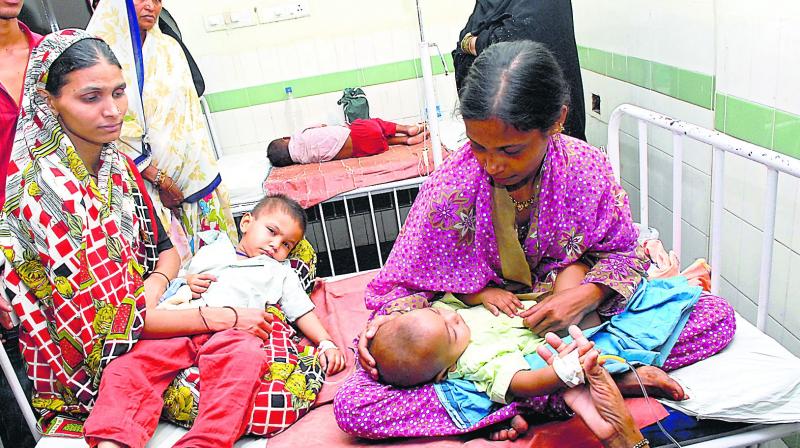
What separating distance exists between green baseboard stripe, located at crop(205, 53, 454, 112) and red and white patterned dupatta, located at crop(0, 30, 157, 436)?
2793 millimetres

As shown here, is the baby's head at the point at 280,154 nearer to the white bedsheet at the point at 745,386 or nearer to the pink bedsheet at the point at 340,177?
the pink bedsheet at the point at 340,177

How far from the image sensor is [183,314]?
1893 mm

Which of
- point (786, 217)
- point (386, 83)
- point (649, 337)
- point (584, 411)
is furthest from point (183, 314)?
point (386, 83)

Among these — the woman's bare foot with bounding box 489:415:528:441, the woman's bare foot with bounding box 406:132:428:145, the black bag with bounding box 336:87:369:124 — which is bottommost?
the woman's bare foot with bounding box 489:415:528:441

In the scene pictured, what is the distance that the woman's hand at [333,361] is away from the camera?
2.06m

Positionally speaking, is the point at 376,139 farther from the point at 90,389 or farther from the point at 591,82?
the point at 90,389

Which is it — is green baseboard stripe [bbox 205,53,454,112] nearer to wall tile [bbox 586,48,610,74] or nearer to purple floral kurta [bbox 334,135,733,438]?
wall tile [bbox 586,48,610,74]

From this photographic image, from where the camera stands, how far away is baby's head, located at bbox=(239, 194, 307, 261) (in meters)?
2.36

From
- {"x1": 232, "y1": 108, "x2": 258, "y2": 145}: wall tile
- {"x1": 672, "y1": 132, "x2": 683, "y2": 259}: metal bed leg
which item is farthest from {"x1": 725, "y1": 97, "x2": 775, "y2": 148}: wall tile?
{"x1": 232, "y1": 108, "x2": 258, "y2": 145}: wall tile

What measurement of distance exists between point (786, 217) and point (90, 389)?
2.28 metres

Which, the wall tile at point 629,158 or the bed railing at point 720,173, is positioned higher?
the bed railing at point 720,173

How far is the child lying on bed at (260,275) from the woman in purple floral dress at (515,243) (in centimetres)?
50

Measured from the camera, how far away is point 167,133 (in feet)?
8.33

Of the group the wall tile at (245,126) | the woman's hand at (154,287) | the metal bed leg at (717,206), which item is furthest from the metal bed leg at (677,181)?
the wall tile at (245,126)
